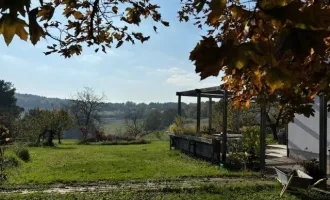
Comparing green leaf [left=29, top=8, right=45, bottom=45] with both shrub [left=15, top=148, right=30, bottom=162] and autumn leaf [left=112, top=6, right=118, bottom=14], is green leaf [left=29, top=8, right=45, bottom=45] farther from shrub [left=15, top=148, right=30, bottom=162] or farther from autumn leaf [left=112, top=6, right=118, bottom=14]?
shrub [left=15, top=148, right=30, bottom=162]

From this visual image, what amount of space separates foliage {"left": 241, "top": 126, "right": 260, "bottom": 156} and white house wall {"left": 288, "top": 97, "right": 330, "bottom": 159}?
6.51ft

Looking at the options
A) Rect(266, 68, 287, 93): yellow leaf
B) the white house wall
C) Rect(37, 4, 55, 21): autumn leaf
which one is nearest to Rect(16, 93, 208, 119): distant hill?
the white house wall

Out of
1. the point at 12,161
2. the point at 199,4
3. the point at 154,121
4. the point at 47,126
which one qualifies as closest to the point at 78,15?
the point at 199,4

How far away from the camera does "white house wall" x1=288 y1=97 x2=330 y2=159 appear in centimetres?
1058

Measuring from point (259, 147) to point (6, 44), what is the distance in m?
9.19

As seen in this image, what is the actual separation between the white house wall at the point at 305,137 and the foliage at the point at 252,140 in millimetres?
1984

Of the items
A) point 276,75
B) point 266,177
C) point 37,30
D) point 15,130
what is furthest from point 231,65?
point 15,130

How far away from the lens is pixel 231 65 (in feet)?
3.02

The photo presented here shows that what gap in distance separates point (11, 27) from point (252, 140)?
31.3 ft

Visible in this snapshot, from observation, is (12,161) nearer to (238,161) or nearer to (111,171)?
(111,171)

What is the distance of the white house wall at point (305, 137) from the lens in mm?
10578

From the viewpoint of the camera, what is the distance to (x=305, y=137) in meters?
11.2

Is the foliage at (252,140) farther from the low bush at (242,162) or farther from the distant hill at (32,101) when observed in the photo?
the distant hill at (32,101)

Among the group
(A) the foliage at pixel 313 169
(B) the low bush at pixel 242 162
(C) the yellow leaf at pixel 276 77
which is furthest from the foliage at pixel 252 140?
(C) the yellow leaf at pixel 276 77
